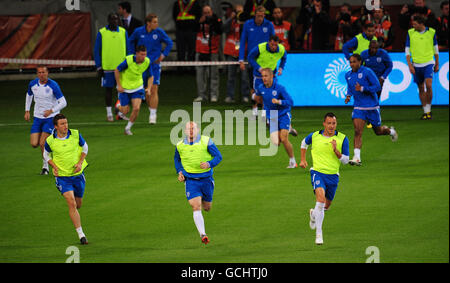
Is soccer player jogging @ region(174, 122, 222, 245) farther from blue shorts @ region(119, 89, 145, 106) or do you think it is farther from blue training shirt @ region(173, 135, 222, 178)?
blue shorts @ region(119, 89, 145, 106)

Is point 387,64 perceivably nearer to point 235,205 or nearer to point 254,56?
point 254,56

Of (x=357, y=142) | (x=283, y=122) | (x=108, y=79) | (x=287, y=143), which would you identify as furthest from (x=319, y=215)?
(x=108, y=79)

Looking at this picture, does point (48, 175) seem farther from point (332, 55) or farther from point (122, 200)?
point (332, 55)

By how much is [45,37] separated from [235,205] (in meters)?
23.7

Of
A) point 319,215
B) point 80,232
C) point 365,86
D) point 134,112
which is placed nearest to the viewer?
point 319,215

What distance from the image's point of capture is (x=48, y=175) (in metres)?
18.7

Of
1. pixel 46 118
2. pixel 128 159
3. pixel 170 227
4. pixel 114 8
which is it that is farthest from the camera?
pixel 114 8

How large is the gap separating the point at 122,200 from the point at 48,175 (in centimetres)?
297

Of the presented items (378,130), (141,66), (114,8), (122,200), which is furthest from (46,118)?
(114,8)

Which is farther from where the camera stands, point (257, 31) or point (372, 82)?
point (257, 31)

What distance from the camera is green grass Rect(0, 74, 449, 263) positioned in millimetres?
12648

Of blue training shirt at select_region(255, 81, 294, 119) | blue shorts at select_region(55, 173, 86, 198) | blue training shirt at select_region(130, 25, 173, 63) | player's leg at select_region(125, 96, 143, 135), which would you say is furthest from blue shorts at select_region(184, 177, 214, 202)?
blue training shirt at select_region(130, 25, 173, 63)

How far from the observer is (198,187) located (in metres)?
13.5
